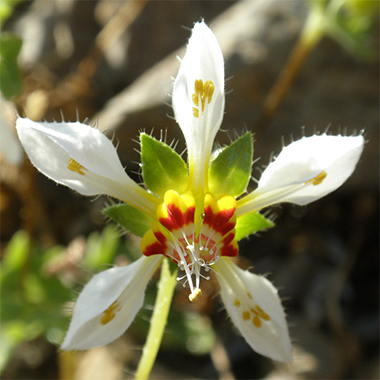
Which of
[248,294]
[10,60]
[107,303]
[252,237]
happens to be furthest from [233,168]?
[252,237]

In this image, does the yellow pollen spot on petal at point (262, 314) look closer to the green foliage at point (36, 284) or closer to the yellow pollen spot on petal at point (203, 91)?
the yellow pollen spot on petal at point (203, 91)

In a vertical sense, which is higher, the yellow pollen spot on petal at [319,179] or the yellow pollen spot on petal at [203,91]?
the yellow pollen spot on petal at [203,91]

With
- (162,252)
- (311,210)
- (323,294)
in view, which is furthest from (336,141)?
(311,210)

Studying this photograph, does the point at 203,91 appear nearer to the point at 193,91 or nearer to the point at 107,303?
the point at 193,91

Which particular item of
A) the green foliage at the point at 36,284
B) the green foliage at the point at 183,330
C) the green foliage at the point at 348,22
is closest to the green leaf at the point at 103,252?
the green foliage at the point at 36,284

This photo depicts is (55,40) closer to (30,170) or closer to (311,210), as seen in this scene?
(30,170)

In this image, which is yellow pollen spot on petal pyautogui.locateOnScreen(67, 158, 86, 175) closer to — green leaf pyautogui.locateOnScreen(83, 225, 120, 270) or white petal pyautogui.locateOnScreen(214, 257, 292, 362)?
white petal pyautogui.locateOnScreen(214, 257, 292, 362)
